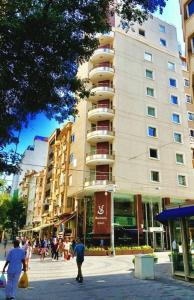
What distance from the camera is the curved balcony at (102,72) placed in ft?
131

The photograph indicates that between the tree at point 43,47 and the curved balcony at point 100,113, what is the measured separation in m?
27.0

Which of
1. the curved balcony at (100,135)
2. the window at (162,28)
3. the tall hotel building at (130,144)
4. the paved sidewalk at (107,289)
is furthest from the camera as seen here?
the window at (162,28)

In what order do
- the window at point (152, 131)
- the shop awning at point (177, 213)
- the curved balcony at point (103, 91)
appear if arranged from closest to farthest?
1. the shop awning at point (177, 213)
2. the curved balcony at point (103, 91)
3. the window at point (152, 131)

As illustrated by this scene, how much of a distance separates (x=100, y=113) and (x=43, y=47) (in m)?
29.0

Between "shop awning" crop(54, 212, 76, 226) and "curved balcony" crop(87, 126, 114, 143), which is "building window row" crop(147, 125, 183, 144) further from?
"shop awning" crop(54, 212, 76, 226)

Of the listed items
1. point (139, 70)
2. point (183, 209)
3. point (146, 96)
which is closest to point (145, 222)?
point (146, 96)

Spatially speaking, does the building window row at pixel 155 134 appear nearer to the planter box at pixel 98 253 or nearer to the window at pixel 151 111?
the window at pixel 151 111

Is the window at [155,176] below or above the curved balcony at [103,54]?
below

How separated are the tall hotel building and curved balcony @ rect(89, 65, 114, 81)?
0.13 m

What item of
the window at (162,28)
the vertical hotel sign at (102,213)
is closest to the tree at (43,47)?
the vertical hotel sign at (102,213)

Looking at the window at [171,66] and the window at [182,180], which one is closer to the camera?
the window at [182,180]

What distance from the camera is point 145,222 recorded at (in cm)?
3722

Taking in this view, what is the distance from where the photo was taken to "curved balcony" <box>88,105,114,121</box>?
37.8m

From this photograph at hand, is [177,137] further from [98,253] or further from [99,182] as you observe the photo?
[98,253]
